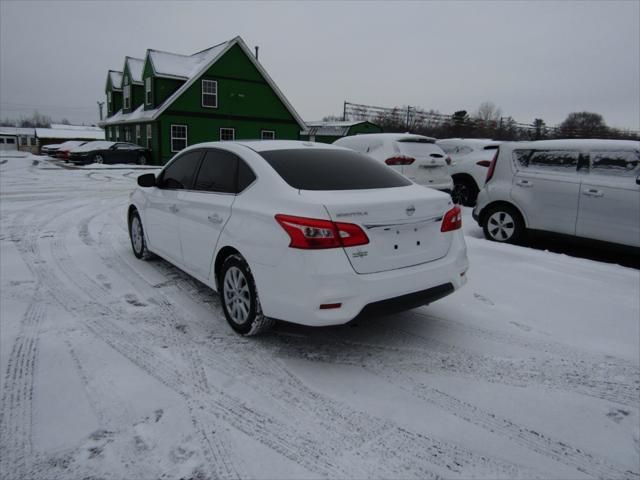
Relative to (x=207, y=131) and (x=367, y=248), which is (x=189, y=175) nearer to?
(x=367, y=248)

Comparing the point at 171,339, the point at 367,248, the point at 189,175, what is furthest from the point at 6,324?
the point at 367,248

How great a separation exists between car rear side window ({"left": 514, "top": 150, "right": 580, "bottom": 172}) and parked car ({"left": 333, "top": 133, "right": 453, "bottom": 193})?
7.58ft

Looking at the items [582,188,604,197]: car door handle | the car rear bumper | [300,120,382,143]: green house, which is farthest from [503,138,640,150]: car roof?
[300,120,382,143]: green house

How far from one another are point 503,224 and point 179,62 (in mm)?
26485

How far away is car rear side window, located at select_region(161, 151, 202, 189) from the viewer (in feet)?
15.1

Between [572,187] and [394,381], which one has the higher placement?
[572,187]

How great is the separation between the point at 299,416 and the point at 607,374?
7.72 feet

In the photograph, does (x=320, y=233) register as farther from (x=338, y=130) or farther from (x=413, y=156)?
(x=338, y=130)

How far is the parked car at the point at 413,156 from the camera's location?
924cm

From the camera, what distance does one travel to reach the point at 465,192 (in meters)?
11.1

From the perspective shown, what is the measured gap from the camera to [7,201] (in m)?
11.1

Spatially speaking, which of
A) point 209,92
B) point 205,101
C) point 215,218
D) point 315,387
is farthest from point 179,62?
point 315,387

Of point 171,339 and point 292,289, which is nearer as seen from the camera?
point 292,289

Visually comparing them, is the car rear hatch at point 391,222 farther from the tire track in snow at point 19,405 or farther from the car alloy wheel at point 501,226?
the car alloy wheel at point 501,226
